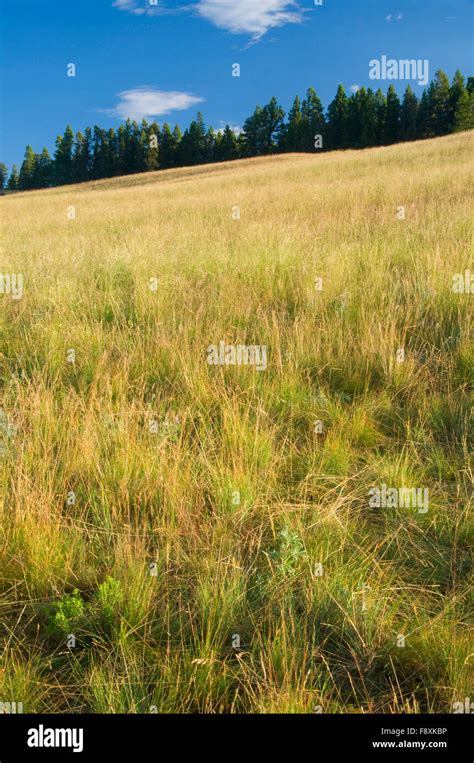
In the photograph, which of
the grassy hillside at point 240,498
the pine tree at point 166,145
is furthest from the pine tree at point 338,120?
the grassy hillside at point 240,498

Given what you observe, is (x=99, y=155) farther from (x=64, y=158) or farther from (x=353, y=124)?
(x=353, y=124)

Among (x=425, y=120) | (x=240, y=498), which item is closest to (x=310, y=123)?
(x=425, y=120)

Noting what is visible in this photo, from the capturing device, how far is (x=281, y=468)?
8.52ft

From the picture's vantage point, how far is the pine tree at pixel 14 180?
8038 centimetres

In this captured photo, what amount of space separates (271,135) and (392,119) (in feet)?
53.2

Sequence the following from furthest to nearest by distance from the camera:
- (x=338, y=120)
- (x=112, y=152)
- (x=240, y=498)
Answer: (x=112, y=152)
(x=338, y=120)
(x=240, y=498)

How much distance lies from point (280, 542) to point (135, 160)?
7543cm

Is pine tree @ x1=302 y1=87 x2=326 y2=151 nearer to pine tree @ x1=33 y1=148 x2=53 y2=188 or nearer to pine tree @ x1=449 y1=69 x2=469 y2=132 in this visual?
pine tree @ x1=449 y1=69 x2=469 y2=132

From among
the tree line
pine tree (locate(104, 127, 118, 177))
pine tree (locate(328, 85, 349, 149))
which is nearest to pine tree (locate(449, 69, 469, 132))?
the tree line

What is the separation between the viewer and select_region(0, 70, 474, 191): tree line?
5609cm

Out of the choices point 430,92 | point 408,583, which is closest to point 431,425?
point 408,583

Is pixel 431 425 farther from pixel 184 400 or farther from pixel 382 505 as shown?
pixel 184 400

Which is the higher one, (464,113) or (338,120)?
(338,120)

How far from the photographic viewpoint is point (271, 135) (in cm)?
6512
